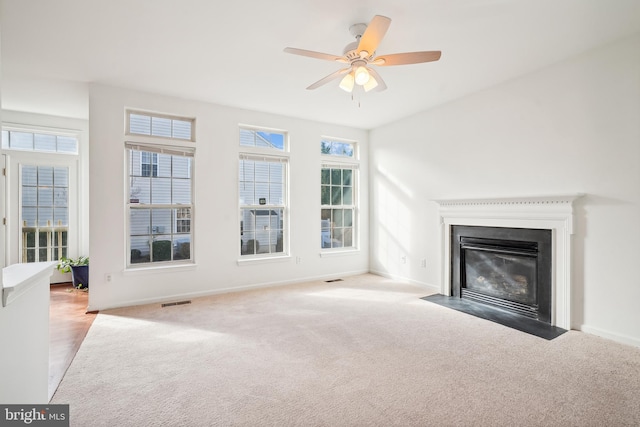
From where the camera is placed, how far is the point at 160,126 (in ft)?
14.4

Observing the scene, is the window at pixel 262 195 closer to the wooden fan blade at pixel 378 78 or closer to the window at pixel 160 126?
the window at pixel 160 126

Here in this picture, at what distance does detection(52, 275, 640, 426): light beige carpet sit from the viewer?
6.49 feet

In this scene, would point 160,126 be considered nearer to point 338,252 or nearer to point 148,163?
point 148,163

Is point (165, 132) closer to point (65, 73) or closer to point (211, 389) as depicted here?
point (65, 73)

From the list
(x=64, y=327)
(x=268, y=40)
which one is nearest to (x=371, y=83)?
(x=268, y=40)

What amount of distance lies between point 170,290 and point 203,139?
2.09 meters

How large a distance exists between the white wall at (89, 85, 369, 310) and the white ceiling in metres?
0.47

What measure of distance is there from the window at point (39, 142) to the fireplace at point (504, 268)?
20.3ft

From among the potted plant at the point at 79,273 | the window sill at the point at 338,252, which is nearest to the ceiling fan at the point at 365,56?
the window sill at the point at 338,252

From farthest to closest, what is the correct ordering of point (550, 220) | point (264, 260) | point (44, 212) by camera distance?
point (44, 212) → point (264, 260) → point (550, 220)

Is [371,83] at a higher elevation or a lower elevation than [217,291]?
higher

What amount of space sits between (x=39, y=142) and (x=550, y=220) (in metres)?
7.16
